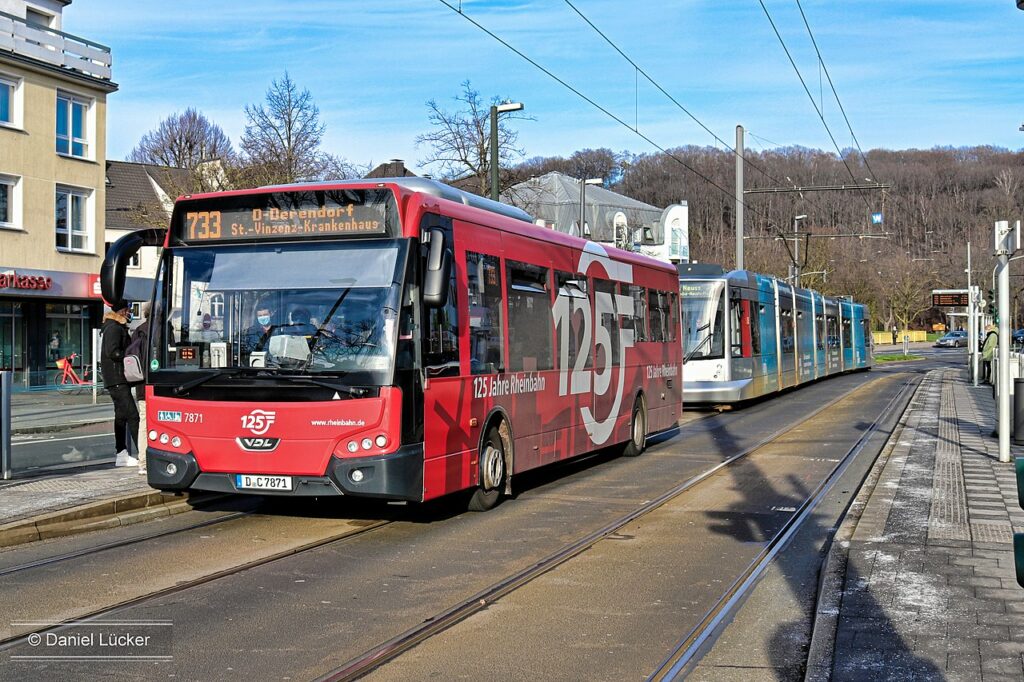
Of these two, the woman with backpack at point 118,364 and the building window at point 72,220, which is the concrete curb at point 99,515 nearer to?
the woman with backpack at point 118,364

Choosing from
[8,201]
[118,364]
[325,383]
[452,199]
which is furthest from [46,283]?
[325,383]

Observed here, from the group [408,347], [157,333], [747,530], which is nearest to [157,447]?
[157,333]

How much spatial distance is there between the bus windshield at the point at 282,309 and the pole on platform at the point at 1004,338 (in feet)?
27.3

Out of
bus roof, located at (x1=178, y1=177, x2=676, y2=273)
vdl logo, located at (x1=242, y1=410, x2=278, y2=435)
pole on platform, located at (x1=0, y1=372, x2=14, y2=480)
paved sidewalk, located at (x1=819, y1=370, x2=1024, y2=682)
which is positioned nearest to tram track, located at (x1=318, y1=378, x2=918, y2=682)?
paved sidewalk, located at (x1=819, y1=370, x2=1024, y2=682)

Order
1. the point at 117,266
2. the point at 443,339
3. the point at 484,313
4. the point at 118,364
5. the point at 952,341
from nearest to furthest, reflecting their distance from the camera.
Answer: the point at 117,266, the point at 443,339, the point at 484,313, the point at 118,364, the point at 952,341

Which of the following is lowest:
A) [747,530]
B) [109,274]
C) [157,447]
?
[747,530]

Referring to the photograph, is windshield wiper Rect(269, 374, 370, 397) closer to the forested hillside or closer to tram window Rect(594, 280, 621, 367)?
tram window Rect(594, 280, 621, 367)

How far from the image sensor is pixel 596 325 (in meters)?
13.5

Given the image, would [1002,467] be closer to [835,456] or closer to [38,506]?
[835,456]

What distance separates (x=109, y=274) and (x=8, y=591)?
114 inches

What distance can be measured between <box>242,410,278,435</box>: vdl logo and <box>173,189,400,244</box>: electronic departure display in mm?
1473

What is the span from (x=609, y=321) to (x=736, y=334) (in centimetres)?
1040

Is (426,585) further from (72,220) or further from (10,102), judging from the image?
(72,220)

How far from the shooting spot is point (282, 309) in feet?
29.0
